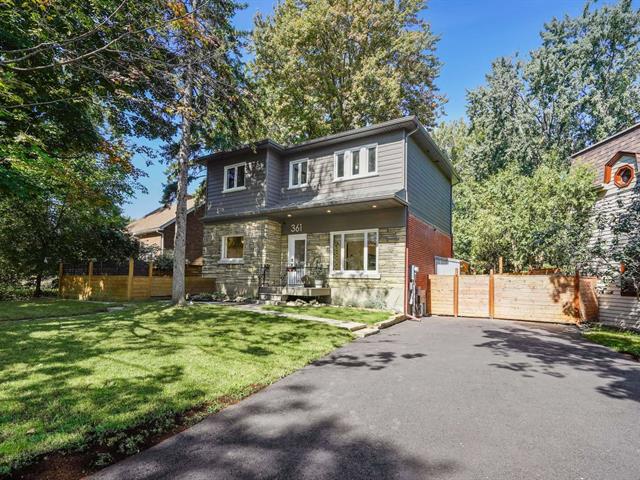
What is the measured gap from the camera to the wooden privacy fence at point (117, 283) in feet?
46.2

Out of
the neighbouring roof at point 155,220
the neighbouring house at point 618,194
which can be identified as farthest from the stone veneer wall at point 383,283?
the neighbouring roof at point 155,220

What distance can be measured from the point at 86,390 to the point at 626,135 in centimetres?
1589

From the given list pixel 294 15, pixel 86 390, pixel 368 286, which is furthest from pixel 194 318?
pixel 294 15

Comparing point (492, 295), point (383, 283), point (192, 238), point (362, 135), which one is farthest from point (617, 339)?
point (192, 238)

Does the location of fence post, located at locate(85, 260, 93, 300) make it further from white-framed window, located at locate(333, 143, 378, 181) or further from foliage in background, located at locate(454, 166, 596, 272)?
foliage in background, located at locate(454, 166, 596, 272)

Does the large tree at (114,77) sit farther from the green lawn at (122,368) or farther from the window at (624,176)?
the window at (624,176)

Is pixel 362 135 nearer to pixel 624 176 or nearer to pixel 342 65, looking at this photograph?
pixel 624 176

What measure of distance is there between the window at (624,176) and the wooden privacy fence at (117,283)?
16168mm

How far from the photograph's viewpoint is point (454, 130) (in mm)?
36875

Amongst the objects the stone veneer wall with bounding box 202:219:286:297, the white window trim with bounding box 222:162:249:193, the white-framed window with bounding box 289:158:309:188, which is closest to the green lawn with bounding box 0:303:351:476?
the stone veneer wall with bounding box 202:219:286:297

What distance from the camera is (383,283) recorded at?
39.2ft

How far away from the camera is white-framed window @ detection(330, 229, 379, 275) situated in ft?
40.9

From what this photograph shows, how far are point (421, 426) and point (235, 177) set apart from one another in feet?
47.2

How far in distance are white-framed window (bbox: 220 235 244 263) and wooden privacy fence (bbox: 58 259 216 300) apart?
1318 mm
